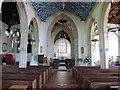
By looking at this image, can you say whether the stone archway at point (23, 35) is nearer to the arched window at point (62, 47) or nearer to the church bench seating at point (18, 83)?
the church bench seating at point (18, 83)

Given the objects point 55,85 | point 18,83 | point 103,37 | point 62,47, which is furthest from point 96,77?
point 62,47

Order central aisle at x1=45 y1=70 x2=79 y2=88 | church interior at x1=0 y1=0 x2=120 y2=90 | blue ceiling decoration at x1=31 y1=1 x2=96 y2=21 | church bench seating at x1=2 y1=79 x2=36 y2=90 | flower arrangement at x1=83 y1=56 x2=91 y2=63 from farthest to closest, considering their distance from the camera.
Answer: flower arrangement at x1=83 y1=56 x2=91 y2=63 → blue ceiling decoration at x1=31 y1=1 x2=96 y2=21 → church interior at x1=0 y1=0 x2=120 y2=90 → central aisle at x1=45 y1=70 x2=79 y2=88 → church bench seating at x1=2 y1=79 x2=36 y2=90

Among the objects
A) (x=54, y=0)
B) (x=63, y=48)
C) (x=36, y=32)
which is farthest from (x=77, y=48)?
(x=63, y=48)

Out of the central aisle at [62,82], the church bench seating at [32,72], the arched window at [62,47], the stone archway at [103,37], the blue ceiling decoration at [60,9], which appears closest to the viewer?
the church bench seating at [32,72]

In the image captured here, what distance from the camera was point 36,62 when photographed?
9570 millimetres

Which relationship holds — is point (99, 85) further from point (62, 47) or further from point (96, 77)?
point (62, 47)

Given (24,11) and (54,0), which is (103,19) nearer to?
(54,0)

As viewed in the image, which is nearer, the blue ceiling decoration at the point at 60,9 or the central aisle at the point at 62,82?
the central aisle at the point at 62,82

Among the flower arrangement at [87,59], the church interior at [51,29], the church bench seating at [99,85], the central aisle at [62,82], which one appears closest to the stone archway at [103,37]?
the church interior at [51,29]

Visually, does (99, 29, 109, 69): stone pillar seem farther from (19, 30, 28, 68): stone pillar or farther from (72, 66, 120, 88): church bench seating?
(19, 30, 28, 68): stone pillar

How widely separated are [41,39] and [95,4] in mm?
5837

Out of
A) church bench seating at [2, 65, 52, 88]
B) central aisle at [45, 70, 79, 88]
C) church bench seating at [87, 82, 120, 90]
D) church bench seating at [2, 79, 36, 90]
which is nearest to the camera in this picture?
church bench seating at [87, 82, 120, 90]

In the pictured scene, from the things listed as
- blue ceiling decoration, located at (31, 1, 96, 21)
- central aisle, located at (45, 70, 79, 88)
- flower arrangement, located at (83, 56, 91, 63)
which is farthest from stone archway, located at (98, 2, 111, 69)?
flower arrangement, located at (83, 56, 91, 63)

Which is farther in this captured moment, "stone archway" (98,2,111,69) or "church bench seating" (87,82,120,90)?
"stone archway" (98,2,111,69)
